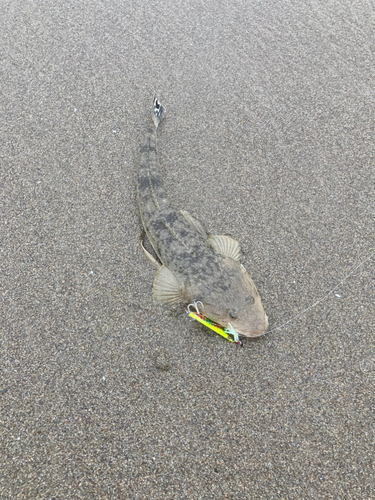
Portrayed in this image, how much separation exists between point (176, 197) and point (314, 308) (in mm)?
1460

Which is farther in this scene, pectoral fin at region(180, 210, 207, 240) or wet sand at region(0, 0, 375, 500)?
pectoral fin at region(180, 210, 207, 240)

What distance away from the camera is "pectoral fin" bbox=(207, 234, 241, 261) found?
9.61 ft

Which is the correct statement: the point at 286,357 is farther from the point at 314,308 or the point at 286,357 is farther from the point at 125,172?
the point at 125,172

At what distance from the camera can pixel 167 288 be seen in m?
2.77

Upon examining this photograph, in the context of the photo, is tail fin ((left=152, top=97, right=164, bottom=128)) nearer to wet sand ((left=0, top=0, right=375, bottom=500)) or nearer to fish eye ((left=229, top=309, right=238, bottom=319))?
wet sand ((left=0, top=0, right=375, bottom=500))

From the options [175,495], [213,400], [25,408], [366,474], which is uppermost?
[366,474]

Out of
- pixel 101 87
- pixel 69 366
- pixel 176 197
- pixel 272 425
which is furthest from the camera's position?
pixel 101 87

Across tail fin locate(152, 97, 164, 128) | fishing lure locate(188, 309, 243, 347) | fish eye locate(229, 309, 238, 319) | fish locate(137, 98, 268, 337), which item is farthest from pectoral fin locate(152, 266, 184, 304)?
tail fin locate(152, 97, 164, 128)

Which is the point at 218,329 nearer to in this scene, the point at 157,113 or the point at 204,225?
the point at 204,225

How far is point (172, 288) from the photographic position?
276 centimetres

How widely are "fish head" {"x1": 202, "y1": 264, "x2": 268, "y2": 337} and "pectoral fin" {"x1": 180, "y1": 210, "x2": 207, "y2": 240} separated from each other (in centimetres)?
52

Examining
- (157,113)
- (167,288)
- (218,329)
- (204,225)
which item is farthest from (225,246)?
(157,113)

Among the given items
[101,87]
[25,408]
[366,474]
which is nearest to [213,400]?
[366,474]

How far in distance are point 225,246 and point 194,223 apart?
337 mm
